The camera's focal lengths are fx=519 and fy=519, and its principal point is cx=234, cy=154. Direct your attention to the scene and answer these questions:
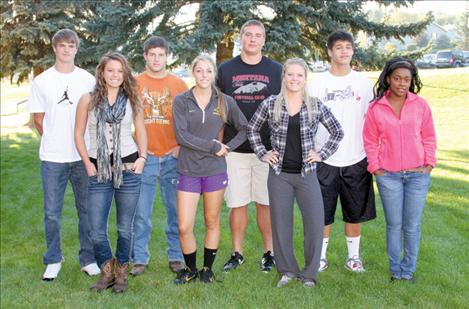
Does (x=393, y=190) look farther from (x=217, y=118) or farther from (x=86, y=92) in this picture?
(x=86, y=92)

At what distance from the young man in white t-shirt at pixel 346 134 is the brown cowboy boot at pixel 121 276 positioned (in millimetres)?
1989

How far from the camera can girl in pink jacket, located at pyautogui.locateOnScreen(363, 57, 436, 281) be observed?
4598 millimetres

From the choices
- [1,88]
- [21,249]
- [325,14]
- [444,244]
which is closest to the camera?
[444,244]

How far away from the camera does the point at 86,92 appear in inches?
195

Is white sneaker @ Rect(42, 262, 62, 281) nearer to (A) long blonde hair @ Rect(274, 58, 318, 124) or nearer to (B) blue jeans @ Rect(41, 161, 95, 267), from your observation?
(B) blue jeans @ Rect(41, 161, 95, 267)

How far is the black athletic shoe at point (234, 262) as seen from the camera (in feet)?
17.5

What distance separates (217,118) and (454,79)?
1903 centimetres

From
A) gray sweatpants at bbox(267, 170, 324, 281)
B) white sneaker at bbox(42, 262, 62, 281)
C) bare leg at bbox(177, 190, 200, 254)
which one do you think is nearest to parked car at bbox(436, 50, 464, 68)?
gray sweatpants at bbox(267, 170, 324, 281)

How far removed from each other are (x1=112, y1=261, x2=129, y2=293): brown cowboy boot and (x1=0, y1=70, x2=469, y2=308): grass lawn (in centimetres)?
8

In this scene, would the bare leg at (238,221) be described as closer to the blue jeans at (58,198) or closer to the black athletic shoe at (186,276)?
the black athletic shoe at (186,276)

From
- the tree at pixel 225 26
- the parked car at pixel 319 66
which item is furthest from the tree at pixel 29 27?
the parked car at pixel 319 66

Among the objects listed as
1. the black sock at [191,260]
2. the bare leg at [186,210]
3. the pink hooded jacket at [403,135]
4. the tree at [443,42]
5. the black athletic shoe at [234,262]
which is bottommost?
the black athletic shoe at [234,262]

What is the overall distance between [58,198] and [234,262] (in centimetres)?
190

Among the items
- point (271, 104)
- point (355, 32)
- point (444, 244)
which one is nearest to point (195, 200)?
point (271, 104)
